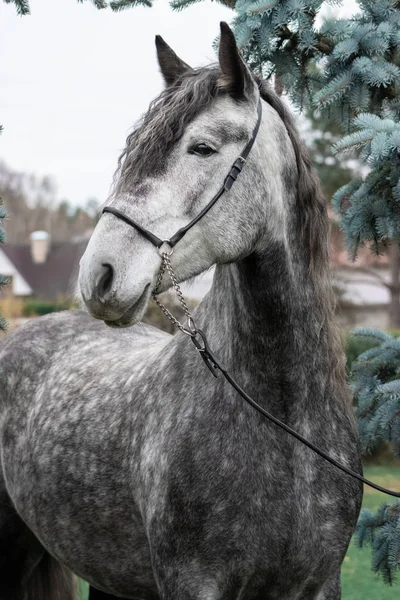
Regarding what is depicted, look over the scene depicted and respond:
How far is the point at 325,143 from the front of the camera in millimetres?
16094

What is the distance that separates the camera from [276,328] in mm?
2906

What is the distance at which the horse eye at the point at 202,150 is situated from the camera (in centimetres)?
265

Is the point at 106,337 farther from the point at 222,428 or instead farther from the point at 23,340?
the point at 222,428

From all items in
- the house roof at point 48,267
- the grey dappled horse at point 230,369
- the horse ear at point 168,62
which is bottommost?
the house roof at point 48,267

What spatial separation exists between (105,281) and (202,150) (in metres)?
0.56

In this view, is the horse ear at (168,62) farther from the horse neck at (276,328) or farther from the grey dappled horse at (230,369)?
the horse neck at (276,328)

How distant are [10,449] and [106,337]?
2.52ft

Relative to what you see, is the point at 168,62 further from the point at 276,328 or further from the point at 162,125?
the point at 276,328

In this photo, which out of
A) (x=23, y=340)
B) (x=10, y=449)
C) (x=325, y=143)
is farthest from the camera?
(x=325, y=143)

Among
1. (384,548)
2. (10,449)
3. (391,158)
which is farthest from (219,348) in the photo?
(10,449)

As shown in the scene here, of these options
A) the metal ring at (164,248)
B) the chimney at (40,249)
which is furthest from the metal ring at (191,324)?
A: the chimney at (40,249)

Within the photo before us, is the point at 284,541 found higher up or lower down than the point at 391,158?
lower down

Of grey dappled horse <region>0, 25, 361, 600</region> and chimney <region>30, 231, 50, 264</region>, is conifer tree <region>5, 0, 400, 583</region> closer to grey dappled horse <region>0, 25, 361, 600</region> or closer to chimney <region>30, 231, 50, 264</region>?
grey dappled horse <region>0, 25, 361, 600</region>

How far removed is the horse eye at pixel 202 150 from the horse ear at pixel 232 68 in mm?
236
